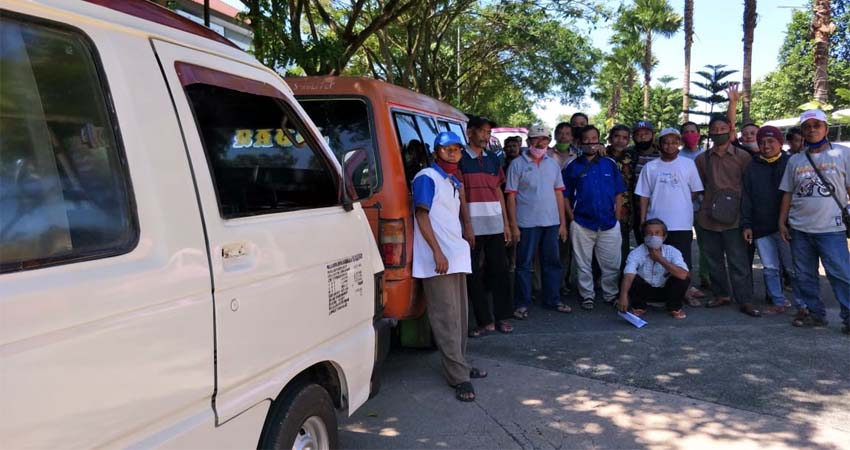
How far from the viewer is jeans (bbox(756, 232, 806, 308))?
5.82 m

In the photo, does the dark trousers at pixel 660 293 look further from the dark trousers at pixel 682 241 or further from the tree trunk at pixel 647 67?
the tree trunk at pixel 647 67

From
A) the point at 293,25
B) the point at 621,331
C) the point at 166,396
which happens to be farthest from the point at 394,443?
the point at 293,25

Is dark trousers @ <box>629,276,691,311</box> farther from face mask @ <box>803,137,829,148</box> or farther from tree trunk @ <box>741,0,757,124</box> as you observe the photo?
tree trunk @ <box>741,0,757,124</box>

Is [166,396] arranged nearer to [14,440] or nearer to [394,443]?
[14,440]

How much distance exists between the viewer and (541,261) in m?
6.12

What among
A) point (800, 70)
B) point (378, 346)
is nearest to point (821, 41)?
point (378, 346)

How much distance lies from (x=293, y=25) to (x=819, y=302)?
681 centimetres

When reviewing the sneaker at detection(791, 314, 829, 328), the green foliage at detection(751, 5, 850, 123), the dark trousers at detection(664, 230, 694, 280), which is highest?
the green foliage at detection(751, 5, 850, 123)

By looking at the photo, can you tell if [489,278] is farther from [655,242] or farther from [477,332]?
[655,242]

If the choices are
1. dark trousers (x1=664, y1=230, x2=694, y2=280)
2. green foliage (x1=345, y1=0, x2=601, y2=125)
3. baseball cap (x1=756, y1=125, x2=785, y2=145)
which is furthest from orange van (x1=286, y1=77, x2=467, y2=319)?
green foliage (x1=345, y1=0, x2=601, y2=125)

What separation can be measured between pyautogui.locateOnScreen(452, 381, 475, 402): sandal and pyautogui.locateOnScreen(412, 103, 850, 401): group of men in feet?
1.22

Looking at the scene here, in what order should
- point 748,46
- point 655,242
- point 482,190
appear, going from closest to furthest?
point 482,190 < point 655,242 < point 748,46

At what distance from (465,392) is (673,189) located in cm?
332

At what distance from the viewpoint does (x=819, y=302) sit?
540 cm
